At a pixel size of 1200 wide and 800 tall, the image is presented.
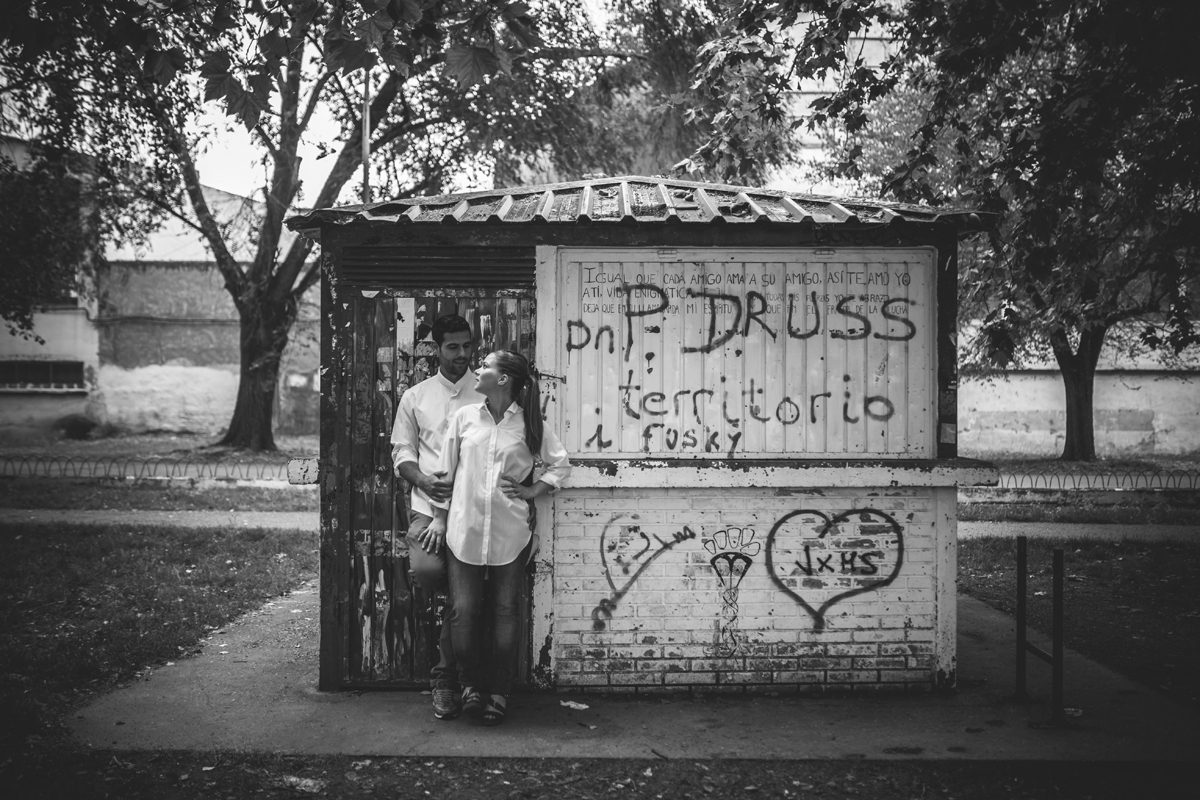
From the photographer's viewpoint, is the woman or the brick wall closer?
the woman

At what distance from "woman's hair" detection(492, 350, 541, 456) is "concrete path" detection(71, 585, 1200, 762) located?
4.96ft

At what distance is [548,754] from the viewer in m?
4.41

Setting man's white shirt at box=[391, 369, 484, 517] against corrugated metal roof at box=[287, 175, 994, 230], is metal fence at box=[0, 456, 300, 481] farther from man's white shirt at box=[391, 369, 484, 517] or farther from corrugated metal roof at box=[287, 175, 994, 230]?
man's white shirt at box=[391, 369, 484, 517]

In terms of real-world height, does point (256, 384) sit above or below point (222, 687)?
above

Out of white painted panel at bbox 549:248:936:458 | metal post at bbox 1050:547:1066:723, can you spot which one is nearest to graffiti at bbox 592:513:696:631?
white painted panel at bbox 549:248:936:458

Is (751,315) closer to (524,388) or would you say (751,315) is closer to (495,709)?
(524,388)

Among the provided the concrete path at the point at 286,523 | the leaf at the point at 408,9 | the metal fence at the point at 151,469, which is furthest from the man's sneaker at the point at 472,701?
the metal fence at the point at 151,469

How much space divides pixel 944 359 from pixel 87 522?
10671mm

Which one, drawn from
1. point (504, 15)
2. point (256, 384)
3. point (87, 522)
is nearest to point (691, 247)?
point (504, 15)

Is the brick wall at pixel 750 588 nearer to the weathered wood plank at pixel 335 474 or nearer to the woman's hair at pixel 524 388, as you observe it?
the woman's hair at pixel 524 388

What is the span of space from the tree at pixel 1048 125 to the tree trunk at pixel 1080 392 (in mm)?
10974

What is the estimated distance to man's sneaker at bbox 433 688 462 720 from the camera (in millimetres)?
4875

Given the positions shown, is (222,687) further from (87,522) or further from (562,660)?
(87,522)

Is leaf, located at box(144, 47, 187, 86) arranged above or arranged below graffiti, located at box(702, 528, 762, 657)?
above
